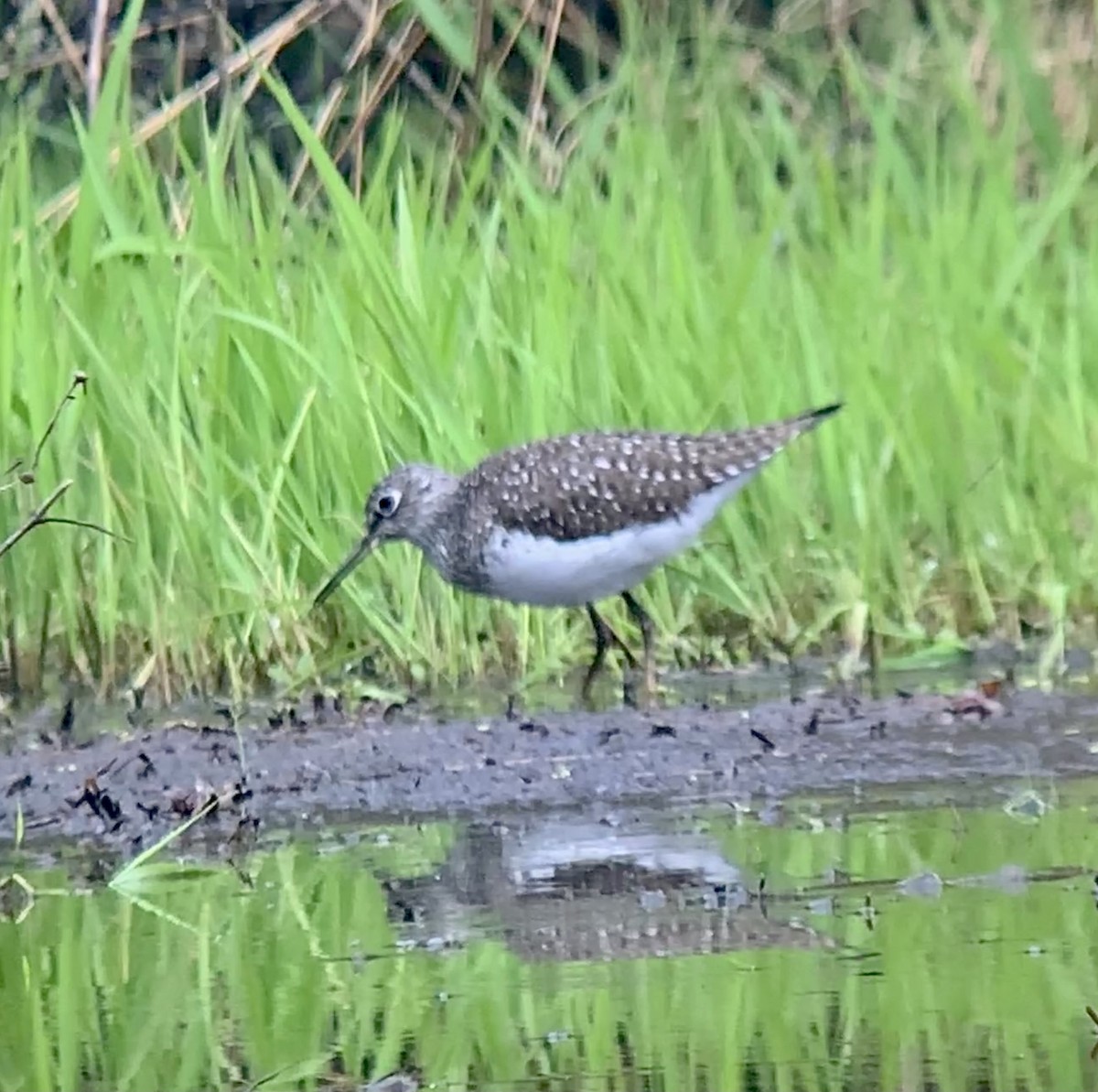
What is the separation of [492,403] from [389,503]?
27.6 inches

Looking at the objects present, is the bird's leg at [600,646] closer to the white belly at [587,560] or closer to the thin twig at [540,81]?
the white belly at [587,560]

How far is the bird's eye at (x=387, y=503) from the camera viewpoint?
725cm

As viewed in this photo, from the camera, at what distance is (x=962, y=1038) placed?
3691 mm

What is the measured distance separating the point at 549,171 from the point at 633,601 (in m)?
2.09

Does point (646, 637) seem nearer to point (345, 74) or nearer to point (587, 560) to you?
point (587, 560)

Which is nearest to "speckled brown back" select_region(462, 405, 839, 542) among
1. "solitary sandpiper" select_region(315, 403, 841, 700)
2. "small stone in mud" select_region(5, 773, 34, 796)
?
"solitary sandpiper" select_region(315, 403, 841, 700)

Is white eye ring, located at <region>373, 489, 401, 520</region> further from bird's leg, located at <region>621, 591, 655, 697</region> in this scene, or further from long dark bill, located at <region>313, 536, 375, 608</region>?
bird's leg, located at <region>621, 591, 655, 697</region>

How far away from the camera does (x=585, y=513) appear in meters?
7.22

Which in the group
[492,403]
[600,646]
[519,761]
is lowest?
[519,761]

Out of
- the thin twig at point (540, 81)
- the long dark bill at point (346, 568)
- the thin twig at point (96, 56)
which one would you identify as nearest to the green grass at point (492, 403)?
the long dark bill at point (346, 568)

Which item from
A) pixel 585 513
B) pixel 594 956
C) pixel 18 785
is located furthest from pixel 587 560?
pixel 594 956

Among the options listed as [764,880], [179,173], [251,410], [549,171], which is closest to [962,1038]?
[764,880]

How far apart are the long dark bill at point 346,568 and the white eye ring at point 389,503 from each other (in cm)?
14

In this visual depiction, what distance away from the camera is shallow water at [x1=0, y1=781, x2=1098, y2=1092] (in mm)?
3691
